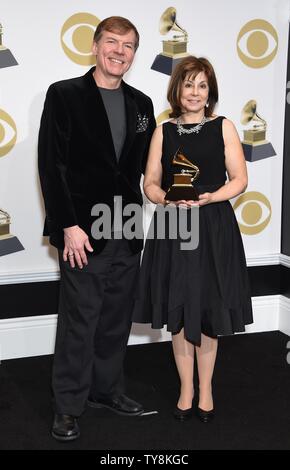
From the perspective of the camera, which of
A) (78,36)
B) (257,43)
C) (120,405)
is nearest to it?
(120,405)

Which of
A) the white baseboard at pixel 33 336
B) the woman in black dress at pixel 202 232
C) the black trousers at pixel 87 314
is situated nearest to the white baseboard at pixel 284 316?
the white baseboard at pixel 33 336

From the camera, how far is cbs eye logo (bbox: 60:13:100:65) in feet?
10.9

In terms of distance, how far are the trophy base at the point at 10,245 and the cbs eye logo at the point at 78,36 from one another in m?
0.97

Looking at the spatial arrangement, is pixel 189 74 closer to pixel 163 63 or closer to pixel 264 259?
pixel 163 63

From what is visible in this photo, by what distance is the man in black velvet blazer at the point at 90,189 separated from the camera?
8.11 ft

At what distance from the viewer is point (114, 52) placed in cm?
247

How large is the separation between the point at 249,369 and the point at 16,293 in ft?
4.17

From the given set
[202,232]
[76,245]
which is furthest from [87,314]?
[202,232]

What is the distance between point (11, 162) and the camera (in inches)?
131

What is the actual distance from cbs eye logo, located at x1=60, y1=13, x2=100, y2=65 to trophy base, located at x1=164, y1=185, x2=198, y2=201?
46.2 inches

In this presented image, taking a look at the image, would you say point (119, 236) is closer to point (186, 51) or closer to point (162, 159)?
point (162, 159)

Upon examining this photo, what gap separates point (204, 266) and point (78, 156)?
25.8 inches

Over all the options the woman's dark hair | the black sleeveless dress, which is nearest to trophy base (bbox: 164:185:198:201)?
the black sleeveless dress

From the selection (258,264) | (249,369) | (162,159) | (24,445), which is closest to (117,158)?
(162,159)
